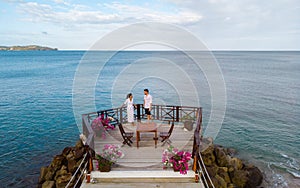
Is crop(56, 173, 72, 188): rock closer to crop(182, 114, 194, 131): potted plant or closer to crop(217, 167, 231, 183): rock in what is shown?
crop(182, 114, 194, 131): potted plant

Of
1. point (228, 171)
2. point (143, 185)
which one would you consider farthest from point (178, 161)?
point (228, 171)

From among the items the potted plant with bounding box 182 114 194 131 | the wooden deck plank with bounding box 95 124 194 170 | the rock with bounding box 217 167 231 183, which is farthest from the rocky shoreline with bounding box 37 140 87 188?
the rock with bounding box 217 167 231 183

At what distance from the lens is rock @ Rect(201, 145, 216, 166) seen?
1244 cm

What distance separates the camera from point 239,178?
12852 mm

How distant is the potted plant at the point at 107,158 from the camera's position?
7.88 m

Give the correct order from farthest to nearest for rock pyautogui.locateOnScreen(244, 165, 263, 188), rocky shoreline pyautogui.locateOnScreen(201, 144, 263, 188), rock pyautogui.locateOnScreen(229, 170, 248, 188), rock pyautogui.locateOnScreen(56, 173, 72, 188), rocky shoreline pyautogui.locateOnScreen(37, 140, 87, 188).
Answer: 1. rock pyautogui.locateOnScreen(244, 165, 263, 188)
2. rock pyautogui.locateOnScreen(229, 170, 248, 188)
3. rocky shoreline pyautogui.locateOnScreen(201, 144, 263, 188)
4. rocky shoreline pyautogui.locateOnScreen(37, 140, 87, 188)
5. rock pyautogui.locateOnScreen(56, 173, 72, 188)

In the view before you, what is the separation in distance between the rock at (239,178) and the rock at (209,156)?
139 centimetres

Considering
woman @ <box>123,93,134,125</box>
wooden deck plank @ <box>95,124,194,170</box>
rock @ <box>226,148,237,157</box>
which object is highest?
woman @ <box>123,93,134,125</box>

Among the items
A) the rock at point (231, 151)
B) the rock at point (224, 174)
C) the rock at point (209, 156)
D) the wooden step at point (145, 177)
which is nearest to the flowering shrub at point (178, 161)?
the wooden step at point (145, 177)

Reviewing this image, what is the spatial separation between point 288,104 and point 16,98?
39.9 m

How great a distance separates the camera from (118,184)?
25.1ft

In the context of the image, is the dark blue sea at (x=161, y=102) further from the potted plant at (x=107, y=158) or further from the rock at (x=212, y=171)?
the potted plant at (x=107, y=158)

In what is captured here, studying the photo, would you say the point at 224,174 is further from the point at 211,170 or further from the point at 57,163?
the point at 57,163

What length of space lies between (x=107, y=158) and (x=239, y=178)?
8.16m
